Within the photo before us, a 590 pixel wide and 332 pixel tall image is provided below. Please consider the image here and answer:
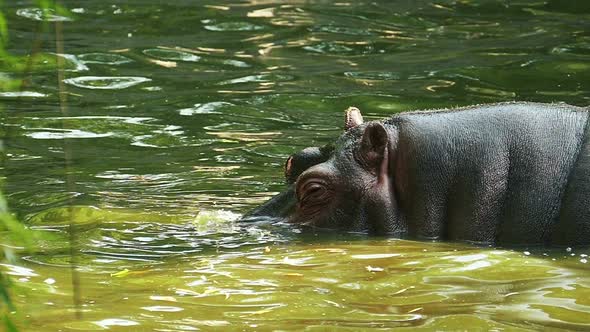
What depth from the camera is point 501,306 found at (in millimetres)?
4559

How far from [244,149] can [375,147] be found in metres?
3.03

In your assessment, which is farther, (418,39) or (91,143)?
(418,39)

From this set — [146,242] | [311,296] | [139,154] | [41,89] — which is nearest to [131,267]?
[146,242]

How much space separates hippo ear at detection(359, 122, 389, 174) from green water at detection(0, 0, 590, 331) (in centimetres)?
42

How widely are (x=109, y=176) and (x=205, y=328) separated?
4.46 meters

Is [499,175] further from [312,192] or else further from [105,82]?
[105,82]

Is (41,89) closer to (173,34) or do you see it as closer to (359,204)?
(173,34)

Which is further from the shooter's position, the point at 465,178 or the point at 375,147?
the point at 375,147

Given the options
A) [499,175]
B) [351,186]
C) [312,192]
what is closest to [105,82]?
[312,192]

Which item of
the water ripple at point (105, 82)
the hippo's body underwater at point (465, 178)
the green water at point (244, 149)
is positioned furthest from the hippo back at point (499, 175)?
the water ripple at point (105, 82)

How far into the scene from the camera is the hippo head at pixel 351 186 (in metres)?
6.47

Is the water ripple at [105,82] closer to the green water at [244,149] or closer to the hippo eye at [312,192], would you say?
the green water at [244,149]

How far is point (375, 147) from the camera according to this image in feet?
21.3

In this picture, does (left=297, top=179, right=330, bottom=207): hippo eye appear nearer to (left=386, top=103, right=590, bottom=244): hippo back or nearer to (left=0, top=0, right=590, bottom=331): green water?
(left=0, top=0, right=590, bottom=331): green water
